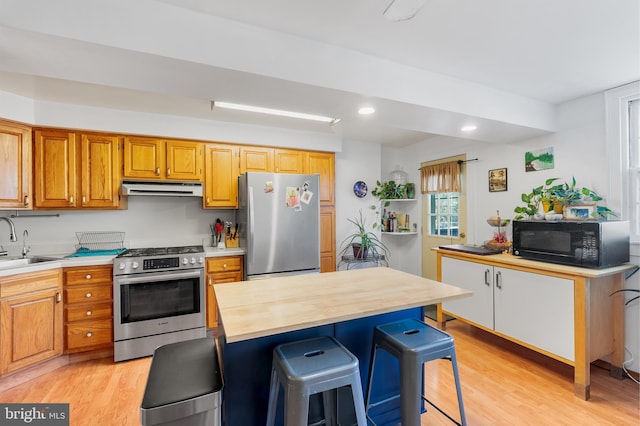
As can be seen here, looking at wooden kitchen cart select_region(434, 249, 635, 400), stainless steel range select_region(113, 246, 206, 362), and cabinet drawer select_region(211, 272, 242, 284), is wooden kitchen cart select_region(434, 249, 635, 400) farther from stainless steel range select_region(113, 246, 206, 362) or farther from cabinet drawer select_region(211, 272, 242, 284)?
stainless steel range select_region(113, 246, 206, 362)

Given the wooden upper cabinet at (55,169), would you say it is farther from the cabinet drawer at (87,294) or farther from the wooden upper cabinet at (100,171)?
the cabinet drawer at (87,294)

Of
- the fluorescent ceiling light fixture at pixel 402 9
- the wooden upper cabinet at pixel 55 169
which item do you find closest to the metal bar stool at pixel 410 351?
the fluorescent ceiling light fixture at pixel 402 9

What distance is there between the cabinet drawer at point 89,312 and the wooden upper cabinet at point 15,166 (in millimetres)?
1035

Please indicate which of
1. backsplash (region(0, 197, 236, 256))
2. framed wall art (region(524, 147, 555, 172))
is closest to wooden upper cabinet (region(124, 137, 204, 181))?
backsplash (region(0, 197, 236, 256))

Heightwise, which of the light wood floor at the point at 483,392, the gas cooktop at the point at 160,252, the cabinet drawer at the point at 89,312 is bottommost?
the light wood floor at the point at 483,392

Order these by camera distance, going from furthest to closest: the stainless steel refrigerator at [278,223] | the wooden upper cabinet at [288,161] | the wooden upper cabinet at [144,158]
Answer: the wooden upper cabinet at [288,161], the stainless steel refrigerator at [278,223], the wooden upper cabinet at [144,158]

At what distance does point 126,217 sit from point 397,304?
10.3ft

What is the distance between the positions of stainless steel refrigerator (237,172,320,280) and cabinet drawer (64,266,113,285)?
126cm

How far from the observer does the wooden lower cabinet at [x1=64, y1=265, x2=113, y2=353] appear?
256cm

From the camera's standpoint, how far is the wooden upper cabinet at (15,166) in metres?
2.46

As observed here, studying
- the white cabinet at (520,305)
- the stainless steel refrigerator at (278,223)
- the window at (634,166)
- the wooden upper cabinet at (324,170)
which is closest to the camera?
the white cabinet at (520,305)

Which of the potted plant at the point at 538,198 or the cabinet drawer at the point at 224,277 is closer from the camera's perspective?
the potted plant at the point at 538,198

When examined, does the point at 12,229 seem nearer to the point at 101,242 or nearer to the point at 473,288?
the point at 101,242

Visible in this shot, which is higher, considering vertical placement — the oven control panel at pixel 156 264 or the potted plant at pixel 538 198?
the potted plant at pixel 538 198
